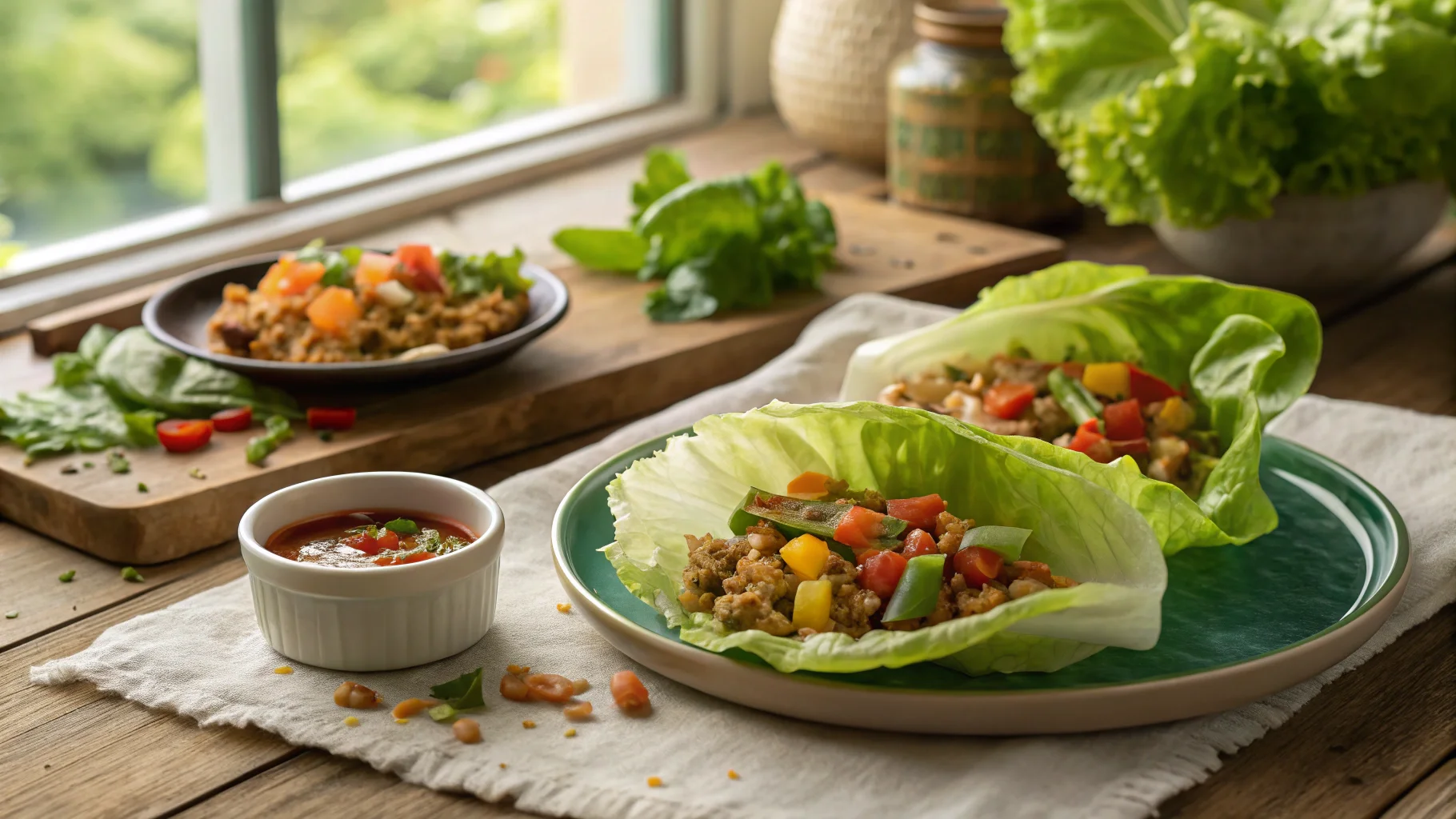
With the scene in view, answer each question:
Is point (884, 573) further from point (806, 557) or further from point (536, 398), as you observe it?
point (536, 398)

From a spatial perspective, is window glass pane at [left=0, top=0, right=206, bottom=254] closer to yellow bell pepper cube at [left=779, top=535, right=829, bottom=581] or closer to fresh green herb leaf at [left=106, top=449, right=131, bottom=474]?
fresh green herb leaf at [left=106, top=449, right=131, bottom=474]

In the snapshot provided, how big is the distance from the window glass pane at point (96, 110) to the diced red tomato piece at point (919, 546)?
794 cm

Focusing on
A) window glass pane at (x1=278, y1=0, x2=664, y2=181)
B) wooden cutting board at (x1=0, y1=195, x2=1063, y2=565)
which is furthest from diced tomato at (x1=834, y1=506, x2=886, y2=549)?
window glass pane at (x1=278, y1=0, x2=664, y2=181)

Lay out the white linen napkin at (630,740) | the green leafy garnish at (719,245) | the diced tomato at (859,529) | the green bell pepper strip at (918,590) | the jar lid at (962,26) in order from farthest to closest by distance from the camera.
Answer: the jar lid at (962,26) < the green leafy garnish at (719,245) < the diced tomato at (859,529) < the green bell pepper strip at (918,590) < the white linen napkin at (630,740)

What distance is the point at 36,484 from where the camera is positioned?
8.18 ft

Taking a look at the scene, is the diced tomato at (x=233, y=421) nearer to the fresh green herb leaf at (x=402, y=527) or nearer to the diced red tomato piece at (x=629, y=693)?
the fresh green herb leaf at (x=402, y=527)

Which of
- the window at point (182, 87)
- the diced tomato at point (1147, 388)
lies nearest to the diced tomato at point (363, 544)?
the diced tomato at point (1147, 388)

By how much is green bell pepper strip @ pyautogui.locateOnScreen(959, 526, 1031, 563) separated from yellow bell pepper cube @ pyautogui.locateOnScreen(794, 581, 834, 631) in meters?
0.20

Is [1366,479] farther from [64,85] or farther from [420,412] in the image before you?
[64,85]

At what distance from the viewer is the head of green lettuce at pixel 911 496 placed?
1.81 m

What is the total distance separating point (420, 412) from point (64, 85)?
778 centimetres

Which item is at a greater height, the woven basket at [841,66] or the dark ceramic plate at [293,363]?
the woven basket at [841,66]

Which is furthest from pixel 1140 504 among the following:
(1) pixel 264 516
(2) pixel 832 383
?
(1) pixel 264 516

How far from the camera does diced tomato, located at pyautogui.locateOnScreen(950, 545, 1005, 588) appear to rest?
192 centimetres
